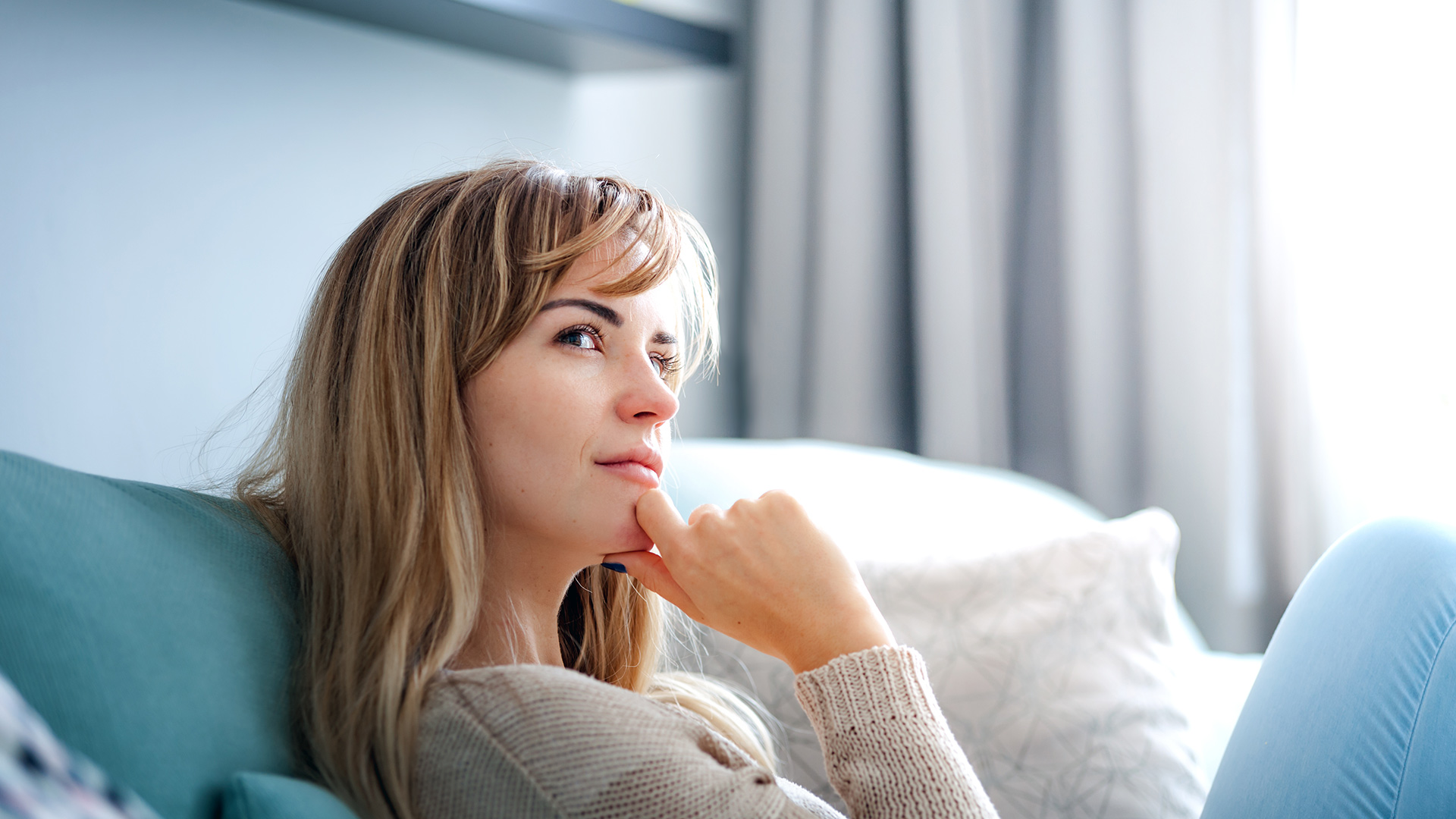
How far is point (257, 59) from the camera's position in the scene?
4.76 ft

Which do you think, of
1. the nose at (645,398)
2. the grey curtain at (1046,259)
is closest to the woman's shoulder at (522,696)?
the nose at (645,398)

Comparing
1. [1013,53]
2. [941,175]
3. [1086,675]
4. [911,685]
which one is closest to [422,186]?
[911,685]

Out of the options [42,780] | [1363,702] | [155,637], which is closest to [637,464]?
[155,637]

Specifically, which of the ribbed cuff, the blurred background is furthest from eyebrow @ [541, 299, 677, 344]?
the blurred background

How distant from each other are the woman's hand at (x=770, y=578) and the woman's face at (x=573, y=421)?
0.14 feet

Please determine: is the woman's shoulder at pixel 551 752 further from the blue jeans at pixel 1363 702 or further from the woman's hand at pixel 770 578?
the blue jeans at pixel 1363 702

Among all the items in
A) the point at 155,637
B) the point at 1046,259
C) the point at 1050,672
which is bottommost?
the point at 1050,672

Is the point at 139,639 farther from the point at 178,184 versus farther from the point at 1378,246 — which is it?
the point at 1378,246

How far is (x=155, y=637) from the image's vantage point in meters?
0.61

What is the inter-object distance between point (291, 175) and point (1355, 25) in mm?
1689

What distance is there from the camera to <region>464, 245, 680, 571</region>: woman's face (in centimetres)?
83

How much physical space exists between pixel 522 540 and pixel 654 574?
4.9 inches

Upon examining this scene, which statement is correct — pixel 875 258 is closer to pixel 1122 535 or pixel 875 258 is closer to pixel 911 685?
pixel 1122 535

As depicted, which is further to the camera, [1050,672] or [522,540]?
[1050,672]
